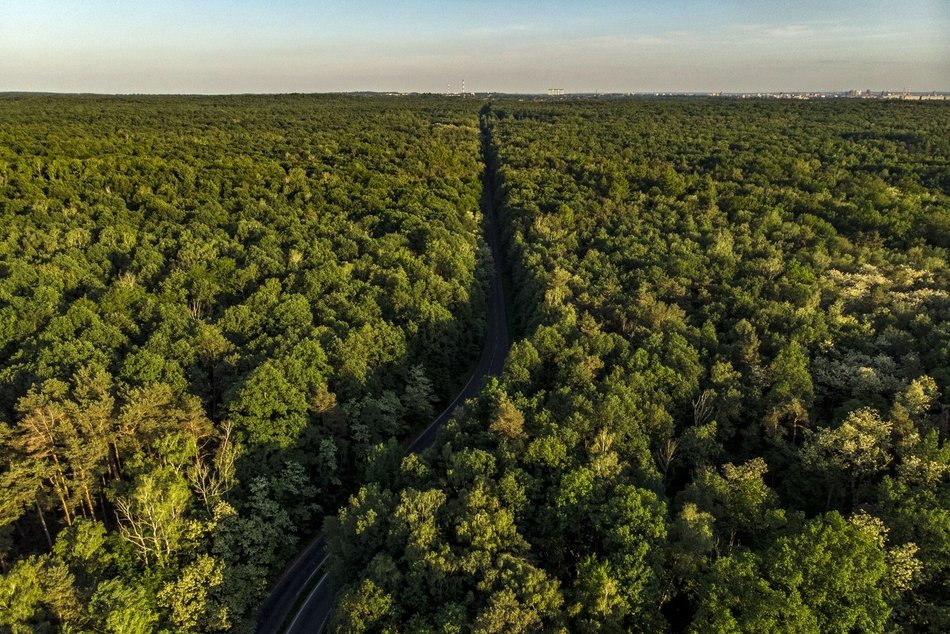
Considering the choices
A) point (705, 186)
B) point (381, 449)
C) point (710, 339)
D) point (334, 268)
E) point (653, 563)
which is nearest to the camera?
point (653, 563)

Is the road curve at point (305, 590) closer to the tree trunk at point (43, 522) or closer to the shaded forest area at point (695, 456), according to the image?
the shaded forest area at point (695, 456)

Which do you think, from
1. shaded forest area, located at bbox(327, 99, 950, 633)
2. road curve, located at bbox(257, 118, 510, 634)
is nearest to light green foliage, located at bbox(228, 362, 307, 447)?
road curve, located at bbox(257, 118, 510, 634)

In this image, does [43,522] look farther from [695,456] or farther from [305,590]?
[695,456]

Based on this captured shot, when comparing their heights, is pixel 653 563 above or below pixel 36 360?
below

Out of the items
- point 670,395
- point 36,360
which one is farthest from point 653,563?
point 36,360

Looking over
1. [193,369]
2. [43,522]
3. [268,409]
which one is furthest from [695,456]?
[43,522]

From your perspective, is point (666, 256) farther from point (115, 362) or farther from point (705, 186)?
point (115, 362)
